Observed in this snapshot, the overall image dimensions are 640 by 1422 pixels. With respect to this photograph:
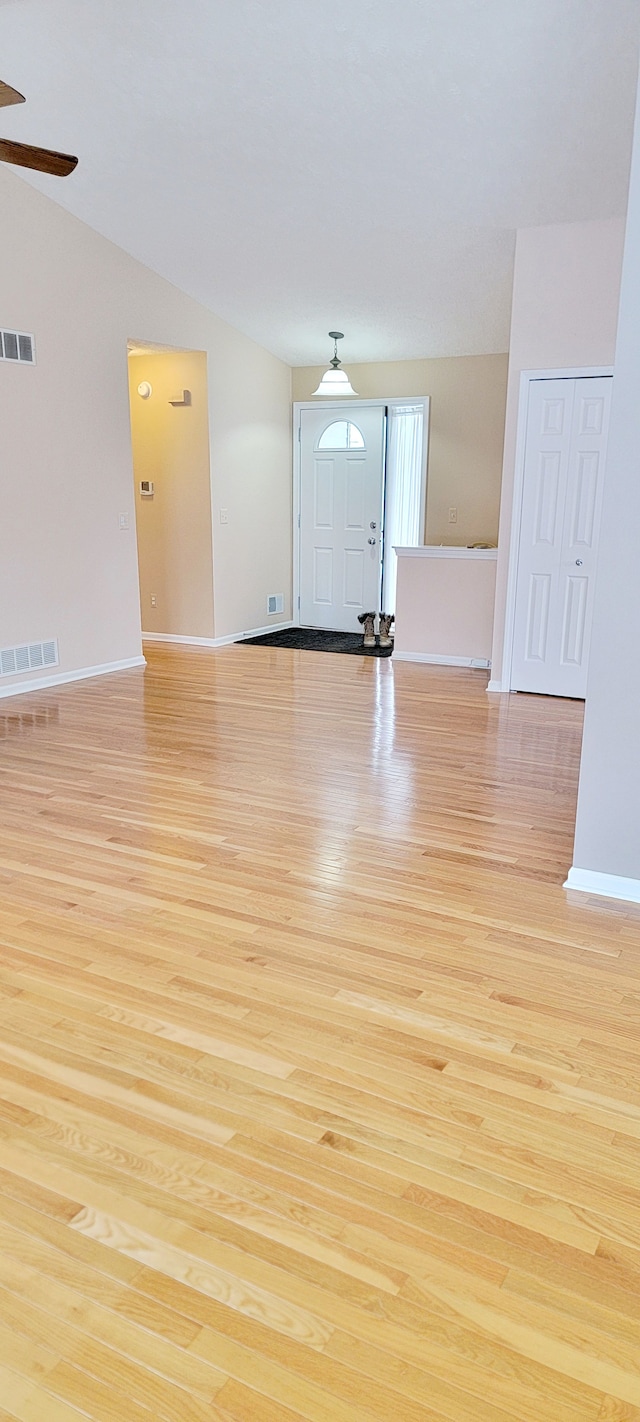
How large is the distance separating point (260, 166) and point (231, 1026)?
5.02 metres

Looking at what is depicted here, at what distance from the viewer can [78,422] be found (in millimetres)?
Answer: 6324

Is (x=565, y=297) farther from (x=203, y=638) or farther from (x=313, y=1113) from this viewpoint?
(x=313, y=1113)

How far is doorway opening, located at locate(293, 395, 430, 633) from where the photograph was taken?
27.6ft

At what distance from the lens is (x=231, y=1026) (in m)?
2.30

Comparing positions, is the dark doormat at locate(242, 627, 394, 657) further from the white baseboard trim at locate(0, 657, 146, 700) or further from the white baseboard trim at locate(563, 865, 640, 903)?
the white baseboard trim at locate(563, 865, 640, 903)

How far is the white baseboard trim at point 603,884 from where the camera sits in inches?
122

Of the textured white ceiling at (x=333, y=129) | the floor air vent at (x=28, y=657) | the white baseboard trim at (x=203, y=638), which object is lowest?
the white baseboard trim at (x=203, y=638)

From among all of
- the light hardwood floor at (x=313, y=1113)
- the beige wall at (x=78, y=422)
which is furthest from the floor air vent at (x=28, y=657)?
the light hardwood floor at (x=313, y=1113)

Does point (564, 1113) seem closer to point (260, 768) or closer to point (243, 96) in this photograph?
point (260, 768)

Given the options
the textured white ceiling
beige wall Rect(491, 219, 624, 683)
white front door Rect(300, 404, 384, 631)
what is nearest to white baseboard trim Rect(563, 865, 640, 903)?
the textured white ceiling

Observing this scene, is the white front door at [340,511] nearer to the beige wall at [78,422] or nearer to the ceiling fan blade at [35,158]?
the beige wall at [78,422]

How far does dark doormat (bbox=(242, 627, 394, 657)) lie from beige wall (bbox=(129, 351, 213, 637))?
26.6 inches

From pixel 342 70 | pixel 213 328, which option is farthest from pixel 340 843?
pixel 213 328

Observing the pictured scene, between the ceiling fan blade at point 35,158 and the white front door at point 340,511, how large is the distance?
5.24 meters
